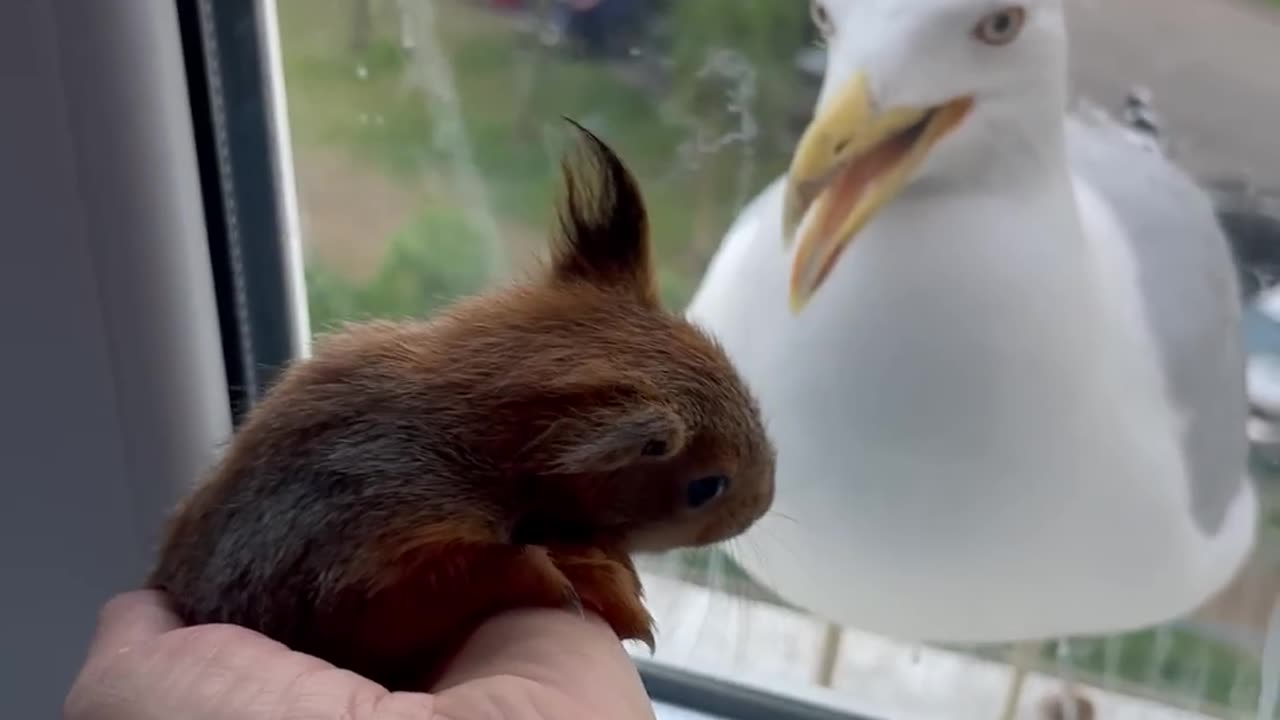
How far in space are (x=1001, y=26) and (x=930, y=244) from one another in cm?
11

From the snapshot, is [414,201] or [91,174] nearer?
[91,174]

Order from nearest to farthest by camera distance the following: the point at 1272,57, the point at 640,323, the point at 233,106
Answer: the point at 640,323 → the point at 1272,57 → the point at 233,106

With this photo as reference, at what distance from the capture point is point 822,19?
669mm

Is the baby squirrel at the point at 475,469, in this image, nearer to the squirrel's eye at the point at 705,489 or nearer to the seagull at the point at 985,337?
the squirrel's eye at the point at 705,489

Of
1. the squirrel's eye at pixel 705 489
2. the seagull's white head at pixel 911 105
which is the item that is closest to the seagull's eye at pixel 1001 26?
the seagull's white head at pixel 911 105

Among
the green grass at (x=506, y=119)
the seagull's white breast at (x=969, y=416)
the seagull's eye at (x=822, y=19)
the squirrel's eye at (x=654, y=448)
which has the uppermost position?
the seagull's eye at (x=822, y=19)

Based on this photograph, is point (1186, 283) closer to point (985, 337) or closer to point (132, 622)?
point (985, 337)

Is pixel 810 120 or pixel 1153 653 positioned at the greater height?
pixel 810 120

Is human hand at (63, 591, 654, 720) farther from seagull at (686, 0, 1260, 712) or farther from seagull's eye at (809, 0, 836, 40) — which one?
seagull's eye at (809, 0, 836, 40)

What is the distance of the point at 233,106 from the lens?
0.78 metres

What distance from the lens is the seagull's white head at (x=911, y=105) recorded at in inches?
24.7

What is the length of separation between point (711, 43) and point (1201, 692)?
0.51 m

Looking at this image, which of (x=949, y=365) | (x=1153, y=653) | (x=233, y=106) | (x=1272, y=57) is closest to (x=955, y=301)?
(x=949, y=365)

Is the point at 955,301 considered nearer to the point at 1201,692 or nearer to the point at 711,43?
the point at 711,43
